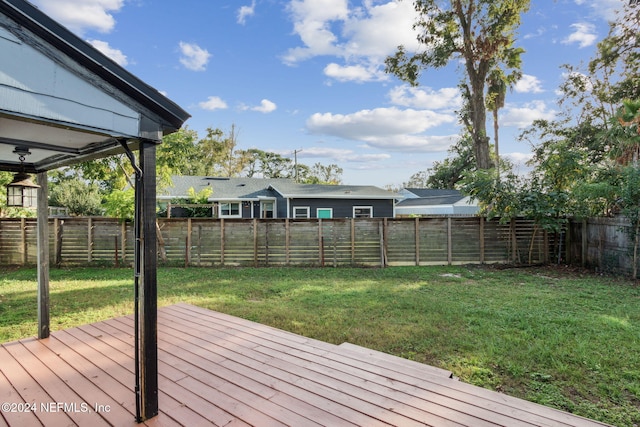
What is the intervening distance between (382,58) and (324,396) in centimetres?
1421

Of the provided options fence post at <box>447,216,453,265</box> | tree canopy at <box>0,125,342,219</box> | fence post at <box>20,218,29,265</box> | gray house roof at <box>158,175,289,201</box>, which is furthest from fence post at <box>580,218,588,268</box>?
fence post at <box>20,218,29,265</box>

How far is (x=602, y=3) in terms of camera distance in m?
11.6

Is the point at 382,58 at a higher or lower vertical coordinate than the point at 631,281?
higher

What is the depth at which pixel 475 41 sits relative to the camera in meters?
11.8

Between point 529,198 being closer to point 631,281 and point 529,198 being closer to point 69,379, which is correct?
point 631,281

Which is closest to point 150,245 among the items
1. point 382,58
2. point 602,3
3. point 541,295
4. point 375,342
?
point 375,342

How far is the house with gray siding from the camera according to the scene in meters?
16.5

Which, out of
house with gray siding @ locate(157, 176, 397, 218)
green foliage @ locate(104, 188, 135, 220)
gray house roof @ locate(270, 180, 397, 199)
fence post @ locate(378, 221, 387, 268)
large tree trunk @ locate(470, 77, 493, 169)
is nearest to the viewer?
green foliage @ locate(104, 188, 135, 220)

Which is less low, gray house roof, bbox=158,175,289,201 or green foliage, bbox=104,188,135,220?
gray house roof, bbox=158,175,289,201

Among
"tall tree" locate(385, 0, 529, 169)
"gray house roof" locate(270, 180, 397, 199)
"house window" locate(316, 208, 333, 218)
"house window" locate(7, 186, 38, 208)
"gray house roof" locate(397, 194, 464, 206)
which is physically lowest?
"house window" locate(316, 208, 333, 218)

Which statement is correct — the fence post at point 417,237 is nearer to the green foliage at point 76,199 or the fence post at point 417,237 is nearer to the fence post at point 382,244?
the fence post at point 382,244

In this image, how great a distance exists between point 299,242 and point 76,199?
14772 millimetres

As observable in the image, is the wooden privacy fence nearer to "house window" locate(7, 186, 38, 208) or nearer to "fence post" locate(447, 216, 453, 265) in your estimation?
"fence post" locate(447, 216, 453, 265)

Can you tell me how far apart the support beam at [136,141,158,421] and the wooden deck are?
0.18 meters
